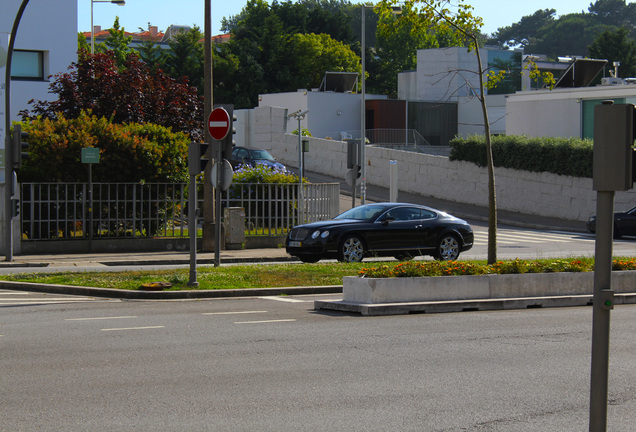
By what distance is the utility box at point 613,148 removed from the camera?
4953 millimetres

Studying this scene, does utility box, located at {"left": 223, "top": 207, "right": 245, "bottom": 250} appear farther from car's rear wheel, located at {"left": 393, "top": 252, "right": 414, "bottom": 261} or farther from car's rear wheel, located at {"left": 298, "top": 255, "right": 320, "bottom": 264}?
car's rear wheel, located at {"left": 393, "top": 252, "right": 414, "bottom": 261}

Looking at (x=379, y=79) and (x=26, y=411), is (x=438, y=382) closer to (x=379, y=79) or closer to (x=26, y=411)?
(x=26, y=411)

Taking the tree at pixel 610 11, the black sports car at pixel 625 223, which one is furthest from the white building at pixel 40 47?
the tree at pixel 610 11

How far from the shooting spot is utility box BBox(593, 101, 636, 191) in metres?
4.95

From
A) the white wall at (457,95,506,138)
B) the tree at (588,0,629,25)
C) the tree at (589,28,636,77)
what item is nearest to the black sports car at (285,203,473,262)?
the white wall at (457,95,506,138)

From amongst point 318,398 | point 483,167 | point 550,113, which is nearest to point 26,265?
point 318,398

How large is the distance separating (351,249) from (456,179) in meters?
23.4

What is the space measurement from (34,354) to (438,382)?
4.34 metres

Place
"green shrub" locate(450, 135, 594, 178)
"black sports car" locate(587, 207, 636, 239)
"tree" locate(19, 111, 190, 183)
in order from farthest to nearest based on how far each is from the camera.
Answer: "green shrub" locate(450, 135, 594, 178)
"black sports car" locate(587, 207, 636, 239)
"tree" locate(19, 111, 190, 183)

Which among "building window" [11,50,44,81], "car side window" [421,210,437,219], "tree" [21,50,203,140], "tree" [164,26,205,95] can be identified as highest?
"tree" [164,26,205,95]

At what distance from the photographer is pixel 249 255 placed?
22.9 metres

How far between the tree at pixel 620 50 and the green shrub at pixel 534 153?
43353mm

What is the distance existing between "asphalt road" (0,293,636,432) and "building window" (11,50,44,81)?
1022 inches

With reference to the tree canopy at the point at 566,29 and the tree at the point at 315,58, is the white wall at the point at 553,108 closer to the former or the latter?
the tree at the point at 315,58
